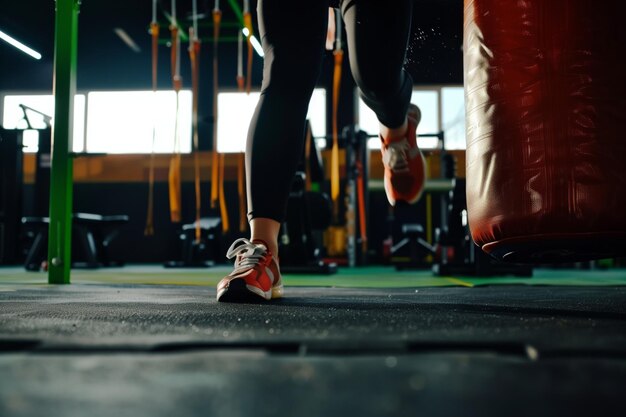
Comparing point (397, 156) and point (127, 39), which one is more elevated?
point (127, 39)

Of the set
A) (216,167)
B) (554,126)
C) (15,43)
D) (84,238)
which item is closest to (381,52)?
(554,126)

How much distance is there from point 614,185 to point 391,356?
619 mm

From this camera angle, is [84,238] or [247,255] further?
[84,238]

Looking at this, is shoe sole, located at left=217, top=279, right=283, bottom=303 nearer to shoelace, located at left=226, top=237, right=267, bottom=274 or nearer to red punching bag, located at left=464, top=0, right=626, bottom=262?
shoelace, located at left=226, top=237, right=267, bottom=274

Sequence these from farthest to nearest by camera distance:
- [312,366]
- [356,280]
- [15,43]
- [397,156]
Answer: [15,43]
[356,280]
[397,156]
[312,366]

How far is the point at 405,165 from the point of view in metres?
1.70

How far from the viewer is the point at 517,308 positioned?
1.00 meters

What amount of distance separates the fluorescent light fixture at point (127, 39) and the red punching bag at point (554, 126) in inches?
325

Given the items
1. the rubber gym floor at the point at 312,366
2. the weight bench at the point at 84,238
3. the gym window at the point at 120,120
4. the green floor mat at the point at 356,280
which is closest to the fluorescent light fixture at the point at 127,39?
the gym window at the point at 120,120

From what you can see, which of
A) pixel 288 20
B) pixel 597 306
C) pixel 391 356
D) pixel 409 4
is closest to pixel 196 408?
pixel 391 356

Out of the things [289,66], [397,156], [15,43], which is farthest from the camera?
[15,43]

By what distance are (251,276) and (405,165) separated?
74 centimetres

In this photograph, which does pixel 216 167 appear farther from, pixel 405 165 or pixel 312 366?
pixel 312 366

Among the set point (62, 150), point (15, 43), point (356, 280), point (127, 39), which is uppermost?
point (127, 39)
